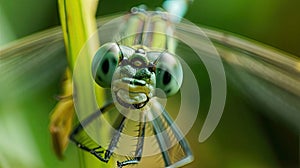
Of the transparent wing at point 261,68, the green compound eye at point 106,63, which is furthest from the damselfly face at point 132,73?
the transparent wing at point 261,68

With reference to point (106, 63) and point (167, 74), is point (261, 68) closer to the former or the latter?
point (167, 74)

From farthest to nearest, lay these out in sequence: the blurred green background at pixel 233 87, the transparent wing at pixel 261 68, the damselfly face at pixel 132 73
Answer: the blurred green background at pixel 233 87 → the transparent wing at pixel 261 68 → the damselfly face at pixel 132 73

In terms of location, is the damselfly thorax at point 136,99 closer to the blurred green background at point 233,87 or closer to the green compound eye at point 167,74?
the green compound eye at point 167,74

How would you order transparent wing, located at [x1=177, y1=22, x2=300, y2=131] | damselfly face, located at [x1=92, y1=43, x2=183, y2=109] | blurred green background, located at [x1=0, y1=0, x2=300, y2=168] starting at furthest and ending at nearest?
blurred green background, located at [x1=0, y1=0, x2=300, y2=168] < transparent wing, located at [x1=177, y1=22, x2=300, y2=131] < damselfly face, located at [x1=92, y1=43, x2=183, y2=109]

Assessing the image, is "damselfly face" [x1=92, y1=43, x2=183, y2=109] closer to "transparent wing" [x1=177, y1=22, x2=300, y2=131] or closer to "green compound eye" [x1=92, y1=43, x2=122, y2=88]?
"green compound eye" [x1=92, y1=43, x2=122, y2=88]

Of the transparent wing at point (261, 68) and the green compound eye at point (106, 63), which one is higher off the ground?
the green compound eye at point (106, 63)

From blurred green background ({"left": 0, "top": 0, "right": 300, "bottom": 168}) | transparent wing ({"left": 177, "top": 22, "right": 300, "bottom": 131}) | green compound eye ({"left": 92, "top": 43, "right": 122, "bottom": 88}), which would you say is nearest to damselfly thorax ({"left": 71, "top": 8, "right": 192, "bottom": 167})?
green compound eye ({"left": 92, "top": 43, "right": 122, "bottom": 88})

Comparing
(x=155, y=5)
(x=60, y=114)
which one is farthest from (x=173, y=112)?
(x=60, y=114)
